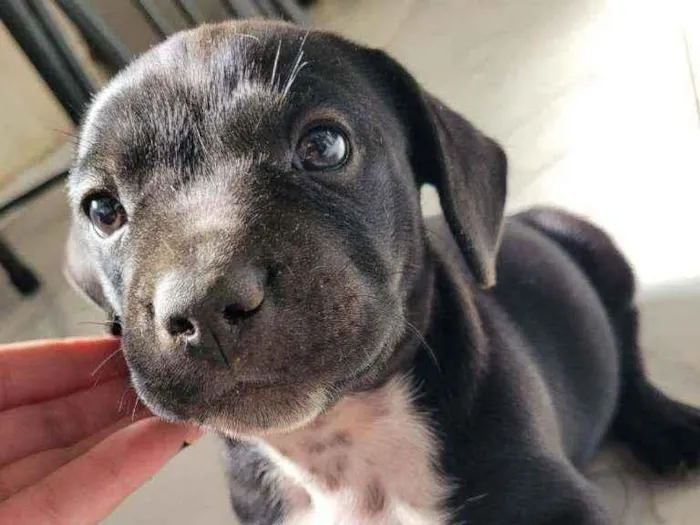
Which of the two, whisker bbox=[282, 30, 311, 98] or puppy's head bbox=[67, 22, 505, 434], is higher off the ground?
whisker bbox=[282, 30, 311, 98]

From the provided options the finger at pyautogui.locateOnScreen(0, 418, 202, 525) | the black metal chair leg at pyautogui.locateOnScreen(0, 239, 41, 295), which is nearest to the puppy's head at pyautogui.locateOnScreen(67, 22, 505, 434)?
the finger at pyautogui.locateOnScreen(0, 418, 202, 525)

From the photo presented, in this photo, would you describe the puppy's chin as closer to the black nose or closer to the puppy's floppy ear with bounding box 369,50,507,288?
the black nose

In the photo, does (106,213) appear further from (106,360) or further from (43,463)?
(43,463)

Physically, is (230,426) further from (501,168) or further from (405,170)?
(501,168)

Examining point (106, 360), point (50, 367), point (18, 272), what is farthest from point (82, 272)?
point (18, 272)

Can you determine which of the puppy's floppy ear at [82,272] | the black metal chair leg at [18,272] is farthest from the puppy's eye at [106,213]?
the black metal chair leg at [18,272]

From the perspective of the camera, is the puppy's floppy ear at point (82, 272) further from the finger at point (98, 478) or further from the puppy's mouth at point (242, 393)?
the puppy's mouth at point (242, 393)
